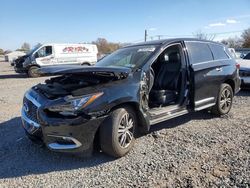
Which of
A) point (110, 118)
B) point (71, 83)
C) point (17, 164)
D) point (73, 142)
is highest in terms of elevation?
point (71, 83)

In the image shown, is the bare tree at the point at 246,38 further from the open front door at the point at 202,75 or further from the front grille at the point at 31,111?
the front grille at the point at 31,111

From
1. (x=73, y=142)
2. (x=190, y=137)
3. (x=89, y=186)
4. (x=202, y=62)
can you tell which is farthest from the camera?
(x=202, y=62)

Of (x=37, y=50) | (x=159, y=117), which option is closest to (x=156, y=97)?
(x=159, y=117)

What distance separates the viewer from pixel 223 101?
5.86 metres

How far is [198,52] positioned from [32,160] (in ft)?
12.4

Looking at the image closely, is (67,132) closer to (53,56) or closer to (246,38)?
(53,56)

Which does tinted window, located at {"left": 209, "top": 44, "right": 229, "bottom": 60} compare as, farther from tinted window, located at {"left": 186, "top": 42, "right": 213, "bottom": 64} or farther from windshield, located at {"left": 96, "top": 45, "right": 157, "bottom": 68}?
windshield, located at {"left": 96, "top": 45, "right": 157, "bottom": 68}

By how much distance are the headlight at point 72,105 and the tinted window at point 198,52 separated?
2555 millimetres

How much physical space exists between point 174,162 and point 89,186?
49.6 inches

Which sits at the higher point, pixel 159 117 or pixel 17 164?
pixel 159 117

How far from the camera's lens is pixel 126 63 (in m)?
4.62

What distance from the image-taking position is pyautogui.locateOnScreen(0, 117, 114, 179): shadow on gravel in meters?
3.59

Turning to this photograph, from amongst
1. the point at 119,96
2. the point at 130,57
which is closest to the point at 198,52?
the point at 130,57

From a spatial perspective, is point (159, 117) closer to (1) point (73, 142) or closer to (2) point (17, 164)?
(1) point (73, 142)
